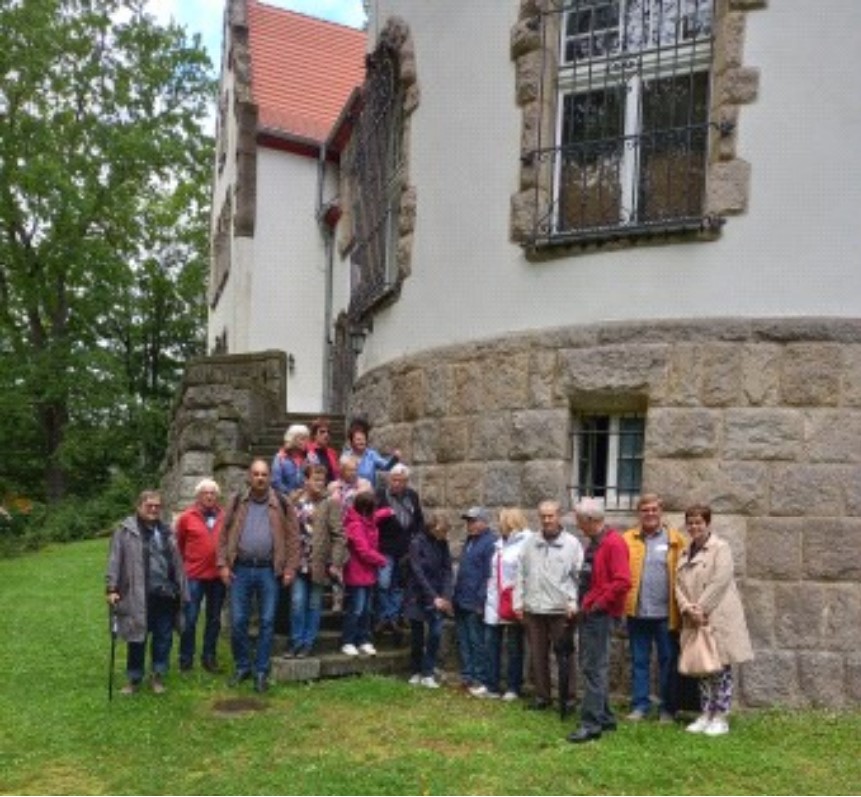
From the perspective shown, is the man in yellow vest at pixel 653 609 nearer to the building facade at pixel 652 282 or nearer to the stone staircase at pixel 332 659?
the building facade at pixel 652 282

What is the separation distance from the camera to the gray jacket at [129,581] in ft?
28.2

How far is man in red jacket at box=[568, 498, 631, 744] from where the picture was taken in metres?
7.55

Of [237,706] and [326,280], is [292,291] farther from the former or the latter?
[237,706]

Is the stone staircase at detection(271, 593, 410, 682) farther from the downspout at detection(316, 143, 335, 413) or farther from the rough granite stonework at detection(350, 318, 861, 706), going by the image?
the downspout at detection(316, 143, 335, 413)

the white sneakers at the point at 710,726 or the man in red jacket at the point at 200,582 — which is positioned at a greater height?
the man in red jacket at the point at 200,582

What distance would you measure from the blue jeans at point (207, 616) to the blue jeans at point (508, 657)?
2.29m

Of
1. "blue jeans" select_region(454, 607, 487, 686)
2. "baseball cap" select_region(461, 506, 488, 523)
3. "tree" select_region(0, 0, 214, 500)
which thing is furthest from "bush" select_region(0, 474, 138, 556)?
"baseball cap" select_region(461, 506, 488, 523)

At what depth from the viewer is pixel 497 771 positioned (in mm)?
6691

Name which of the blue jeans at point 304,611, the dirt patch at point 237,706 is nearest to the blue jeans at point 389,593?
the blue jeans at point 304,611

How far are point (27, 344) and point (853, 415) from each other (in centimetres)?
2814

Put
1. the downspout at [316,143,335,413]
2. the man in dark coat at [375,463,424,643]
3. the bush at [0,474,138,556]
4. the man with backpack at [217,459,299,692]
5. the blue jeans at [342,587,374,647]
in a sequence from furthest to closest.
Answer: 1. the bush at [0,474,138,556]
2. the downspout at [316,143,335,413]
3. the man in dark coat at [375,463,424,643]
4. the blue jeans at [342,587,374,647]
5. the man with backpack at [217,459,299,692]

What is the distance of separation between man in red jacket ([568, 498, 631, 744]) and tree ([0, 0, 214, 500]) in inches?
968

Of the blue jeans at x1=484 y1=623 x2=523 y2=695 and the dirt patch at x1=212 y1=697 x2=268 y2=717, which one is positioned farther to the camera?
the blue jeans at x1=484 y1=623 x2=523 y2=695

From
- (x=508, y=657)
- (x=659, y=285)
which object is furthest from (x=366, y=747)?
(x=659, y=285)
